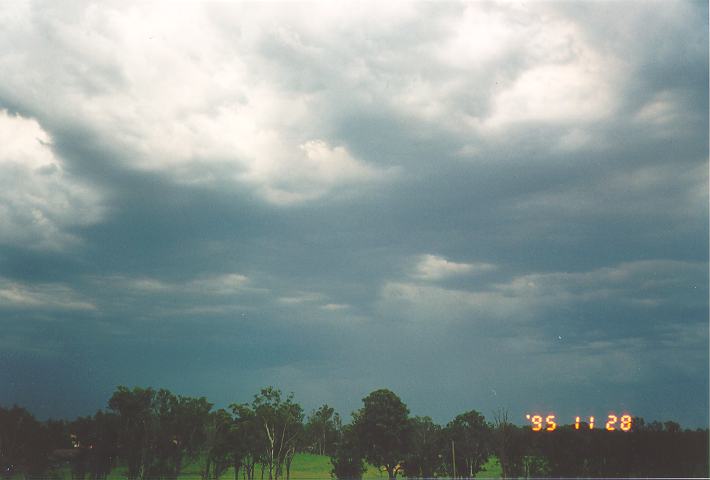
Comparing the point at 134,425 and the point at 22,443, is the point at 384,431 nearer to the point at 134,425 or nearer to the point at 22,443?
the point at 134,425

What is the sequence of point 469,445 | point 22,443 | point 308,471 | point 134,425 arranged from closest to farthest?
point 22,443
point 134,425
point 469,445
point 308,471

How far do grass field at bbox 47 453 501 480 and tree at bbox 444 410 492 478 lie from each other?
2.73 metres

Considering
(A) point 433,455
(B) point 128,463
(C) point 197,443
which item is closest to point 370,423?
(A) point 433,455

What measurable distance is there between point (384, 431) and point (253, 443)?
1863 centimetres

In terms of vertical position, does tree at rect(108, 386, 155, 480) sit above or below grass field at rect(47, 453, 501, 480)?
above

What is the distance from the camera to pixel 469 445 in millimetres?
97125

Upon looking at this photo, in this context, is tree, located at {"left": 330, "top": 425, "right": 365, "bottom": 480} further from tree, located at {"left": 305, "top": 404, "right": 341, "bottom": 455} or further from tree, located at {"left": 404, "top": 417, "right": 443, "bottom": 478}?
tree, located at {"left": 305, "top": 404, "right": 341, "bottom": 455}

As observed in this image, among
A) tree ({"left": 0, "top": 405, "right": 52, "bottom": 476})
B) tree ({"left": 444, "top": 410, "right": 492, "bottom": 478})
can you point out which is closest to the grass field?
tree ({"left": 444, "top": 410, "right": 492, "bottom": 478})

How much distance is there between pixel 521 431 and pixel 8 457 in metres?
67.8

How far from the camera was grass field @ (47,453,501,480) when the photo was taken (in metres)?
104

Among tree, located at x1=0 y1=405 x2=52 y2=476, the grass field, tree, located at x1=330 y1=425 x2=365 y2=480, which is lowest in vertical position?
the grass field

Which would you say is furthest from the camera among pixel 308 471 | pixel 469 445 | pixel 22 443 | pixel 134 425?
pixel 308 471

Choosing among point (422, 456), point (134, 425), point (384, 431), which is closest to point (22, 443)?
point (134, 425)

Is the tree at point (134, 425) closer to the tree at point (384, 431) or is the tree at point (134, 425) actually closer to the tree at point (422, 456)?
the tree at point (384, 431)
